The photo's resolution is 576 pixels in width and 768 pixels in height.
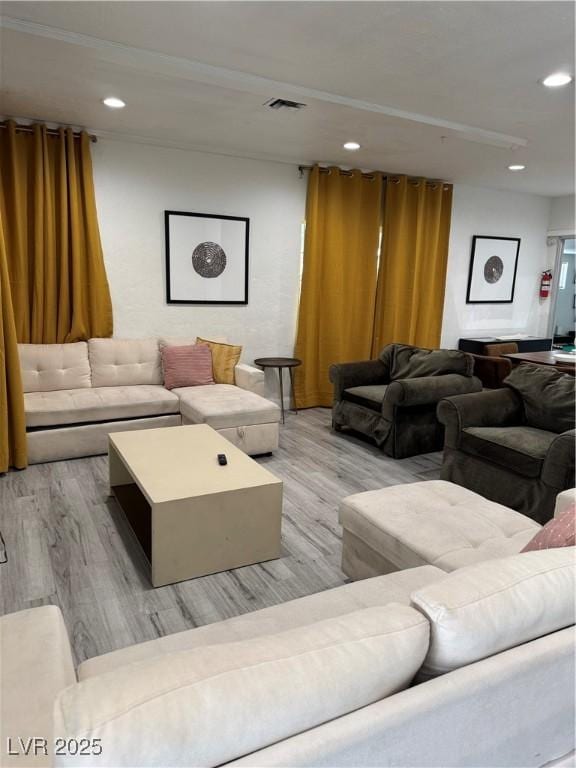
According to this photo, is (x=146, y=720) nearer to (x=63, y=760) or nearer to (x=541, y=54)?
(x=63, y=760)

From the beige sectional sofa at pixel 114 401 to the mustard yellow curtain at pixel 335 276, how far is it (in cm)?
114

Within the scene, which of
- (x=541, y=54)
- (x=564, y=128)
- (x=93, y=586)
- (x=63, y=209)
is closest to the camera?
(x=93, y=586)

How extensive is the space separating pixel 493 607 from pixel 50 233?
4.15 m

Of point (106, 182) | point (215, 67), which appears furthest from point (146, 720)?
point (106, 182)

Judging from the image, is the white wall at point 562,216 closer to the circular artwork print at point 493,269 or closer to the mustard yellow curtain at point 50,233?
the circular artwork print at point 493,269

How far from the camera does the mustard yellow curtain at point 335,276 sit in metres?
5.34

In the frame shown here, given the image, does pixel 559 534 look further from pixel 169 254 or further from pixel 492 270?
pixel 492 270

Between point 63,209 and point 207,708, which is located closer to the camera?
point 207,708

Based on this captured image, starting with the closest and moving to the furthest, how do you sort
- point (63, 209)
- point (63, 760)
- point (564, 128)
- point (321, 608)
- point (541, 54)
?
point (63, 760)
point (321, 608)
point (541, 54)
point (564, 128)
point (63, 209)

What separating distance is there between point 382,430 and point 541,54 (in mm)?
2612

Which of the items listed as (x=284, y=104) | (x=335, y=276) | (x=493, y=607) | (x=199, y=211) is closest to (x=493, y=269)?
(x=335, y=276)

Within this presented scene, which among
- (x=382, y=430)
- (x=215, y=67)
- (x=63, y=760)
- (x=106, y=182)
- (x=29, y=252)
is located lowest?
(x=382, y=430)

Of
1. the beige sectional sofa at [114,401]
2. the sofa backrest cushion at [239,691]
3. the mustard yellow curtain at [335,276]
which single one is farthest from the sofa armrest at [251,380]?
the sofa backrest cushion at [239,691]

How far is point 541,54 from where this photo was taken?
257 cm
